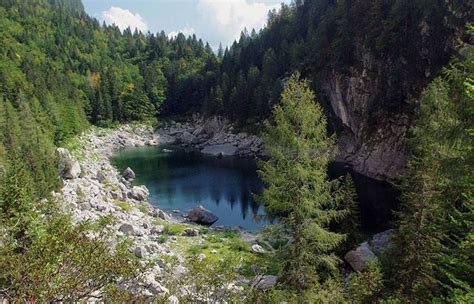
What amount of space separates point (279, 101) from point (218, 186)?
2825 cm

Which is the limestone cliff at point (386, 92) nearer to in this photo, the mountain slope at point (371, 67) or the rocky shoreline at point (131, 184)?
the mountain slope at point (371, 67)

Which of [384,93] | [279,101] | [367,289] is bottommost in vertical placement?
[367,289]

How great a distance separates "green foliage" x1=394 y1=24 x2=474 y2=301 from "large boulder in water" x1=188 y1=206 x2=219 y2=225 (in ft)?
86.9

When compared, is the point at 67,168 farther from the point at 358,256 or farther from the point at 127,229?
the point at 358,256

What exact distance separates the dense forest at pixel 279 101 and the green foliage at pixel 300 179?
87mm

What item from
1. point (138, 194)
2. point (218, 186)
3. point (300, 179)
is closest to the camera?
point (300, 179)

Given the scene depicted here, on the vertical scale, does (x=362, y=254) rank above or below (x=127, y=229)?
below

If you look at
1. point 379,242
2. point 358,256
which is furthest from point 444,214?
point 379,242

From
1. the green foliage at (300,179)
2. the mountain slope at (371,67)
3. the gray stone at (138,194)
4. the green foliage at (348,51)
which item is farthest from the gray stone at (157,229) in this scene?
the green foliage at (348,51)

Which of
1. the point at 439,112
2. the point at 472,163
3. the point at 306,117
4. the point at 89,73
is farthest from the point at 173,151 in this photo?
Answer: the point at 472,163

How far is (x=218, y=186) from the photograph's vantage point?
58.6m

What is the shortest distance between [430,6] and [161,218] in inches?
1845

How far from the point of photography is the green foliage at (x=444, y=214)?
33.0 feet

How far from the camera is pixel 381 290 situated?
15.1 m
